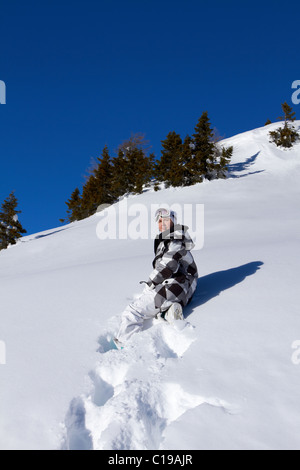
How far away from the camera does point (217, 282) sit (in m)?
4.84

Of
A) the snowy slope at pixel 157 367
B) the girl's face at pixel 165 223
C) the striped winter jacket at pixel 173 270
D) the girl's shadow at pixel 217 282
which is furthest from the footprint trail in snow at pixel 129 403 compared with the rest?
the girl's face at pixel 165 223

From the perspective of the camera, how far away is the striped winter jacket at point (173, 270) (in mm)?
3727

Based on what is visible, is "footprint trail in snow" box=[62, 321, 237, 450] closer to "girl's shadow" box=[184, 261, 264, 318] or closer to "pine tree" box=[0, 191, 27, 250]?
"girl's shadow" box=[184, 261, 264, 318]

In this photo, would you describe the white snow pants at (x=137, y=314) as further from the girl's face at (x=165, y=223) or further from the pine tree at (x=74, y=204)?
the pine tree at (x=74, y=204)

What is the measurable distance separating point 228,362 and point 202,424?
70 centimetres

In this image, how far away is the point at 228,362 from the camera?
2.57 meters

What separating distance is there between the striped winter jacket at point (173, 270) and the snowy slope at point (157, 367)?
0.29 meters

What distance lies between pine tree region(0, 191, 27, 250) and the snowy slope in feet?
78.2

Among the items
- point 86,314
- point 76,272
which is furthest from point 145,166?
point 86,314

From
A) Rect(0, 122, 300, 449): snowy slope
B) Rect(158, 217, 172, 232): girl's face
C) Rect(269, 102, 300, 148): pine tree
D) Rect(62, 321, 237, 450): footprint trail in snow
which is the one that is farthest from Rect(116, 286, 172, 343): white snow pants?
Rect(269, 102, 300, 148): pine tree

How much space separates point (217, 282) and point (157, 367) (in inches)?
95.7

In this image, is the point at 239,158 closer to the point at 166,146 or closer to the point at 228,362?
the point at 166,146

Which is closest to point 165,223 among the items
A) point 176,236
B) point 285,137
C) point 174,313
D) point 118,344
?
point 176,236
